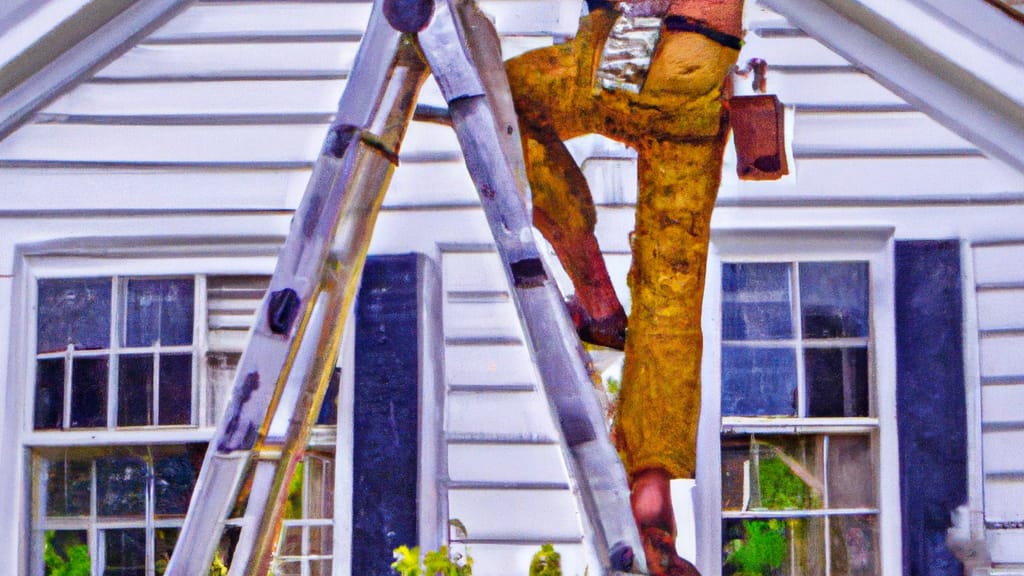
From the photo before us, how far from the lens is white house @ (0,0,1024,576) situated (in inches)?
113

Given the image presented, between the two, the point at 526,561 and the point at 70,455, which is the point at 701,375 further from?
the point at 70,455

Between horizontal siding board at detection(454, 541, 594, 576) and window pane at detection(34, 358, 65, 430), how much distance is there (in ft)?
4.38

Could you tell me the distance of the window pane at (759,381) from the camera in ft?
9.59

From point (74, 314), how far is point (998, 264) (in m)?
2.89

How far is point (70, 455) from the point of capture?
3.00 meters

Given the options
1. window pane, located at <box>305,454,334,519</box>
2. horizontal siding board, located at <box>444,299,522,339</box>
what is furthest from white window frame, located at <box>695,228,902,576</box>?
window pane, located at <box>305,454,334,519</box>

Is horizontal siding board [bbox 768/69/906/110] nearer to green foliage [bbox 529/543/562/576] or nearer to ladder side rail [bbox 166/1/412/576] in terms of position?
ladder side rail [bbox 166/1/412/576]

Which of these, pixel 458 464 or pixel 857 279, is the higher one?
pixel 857 279

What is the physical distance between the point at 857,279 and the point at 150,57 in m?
2.35

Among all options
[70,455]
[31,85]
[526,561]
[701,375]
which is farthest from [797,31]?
[70,455]

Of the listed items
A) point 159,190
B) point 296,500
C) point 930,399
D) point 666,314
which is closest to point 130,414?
point 296,500

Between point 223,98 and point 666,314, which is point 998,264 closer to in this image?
point 666,314

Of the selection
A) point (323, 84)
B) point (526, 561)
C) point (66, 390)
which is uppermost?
point (323, 84)

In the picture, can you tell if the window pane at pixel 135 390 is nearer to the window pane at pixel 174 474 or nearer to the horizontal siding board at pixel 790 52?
the window pane at pixel 174 474
